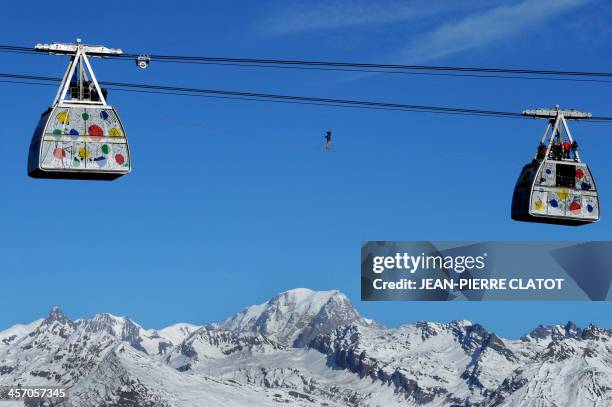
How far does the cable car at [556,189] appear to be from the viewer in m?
71.8

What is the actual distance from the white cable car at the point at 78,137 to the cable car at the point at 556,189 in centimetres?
2143

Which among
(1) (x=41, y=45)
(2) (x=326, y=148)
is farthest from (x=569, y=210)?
(1) (x=41, y=45)

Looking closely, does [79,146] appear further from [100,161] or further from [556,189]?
[556,189]

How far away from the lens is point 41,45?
60000 millimetres

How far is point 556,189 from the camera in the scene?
237ft

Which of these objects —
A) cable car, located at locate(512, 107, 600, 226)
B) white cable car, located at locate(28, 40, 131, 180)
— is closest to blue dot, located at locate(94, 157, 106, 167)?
white cable car, located at locate(28, 40, 131, 180)

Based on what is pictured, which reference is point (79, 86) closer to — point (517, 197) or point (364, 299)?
point (517, 197)

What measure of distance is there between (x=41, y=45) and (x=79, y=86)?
3.61 meters

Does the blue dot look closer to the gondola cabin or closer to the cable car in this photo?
the gondola cabin

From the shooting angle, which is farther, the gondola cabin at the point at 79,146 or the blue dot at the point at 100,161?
the blue dot at the point at 100,161

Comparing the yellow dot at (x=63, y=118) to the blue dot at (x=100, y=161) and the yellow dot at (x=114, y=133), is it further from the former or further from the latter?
the blue dot at (x=100, y=161)

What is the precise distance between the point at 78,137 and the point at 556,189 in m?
24.7

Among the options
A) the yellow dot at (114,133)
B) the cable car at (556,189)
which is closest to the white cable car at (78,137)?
the yellow dot at (114,133)

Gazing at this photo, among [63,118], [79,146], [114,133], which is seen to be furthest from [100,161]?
[63,118]
